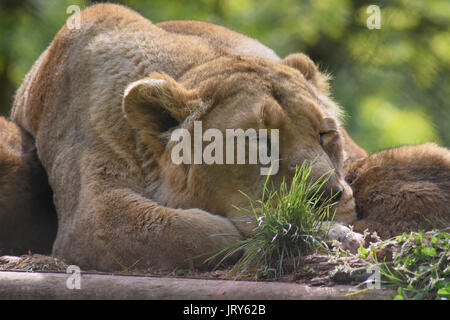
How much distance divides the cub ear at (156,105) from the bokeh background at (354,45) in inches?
332

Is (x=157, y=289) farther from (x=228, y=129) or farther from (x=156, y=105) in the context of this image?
(x=156, y=105)

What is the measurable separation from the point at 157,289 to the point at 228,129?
1734 millimetres

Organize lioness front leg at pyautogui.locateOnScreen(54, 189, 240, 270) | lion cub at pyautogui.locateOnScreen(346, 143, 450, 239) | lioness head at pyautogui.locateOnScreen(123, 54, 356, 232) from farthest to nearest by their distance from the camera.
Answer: lion cub at pyautogui.locateOnScreen(346, 143, 450, 239) < lioness head at pyautogui.locateOnScreen(123, 54, 356, 232) < lioness front leg at pyautogui.locateOnScreen(54, 189, 240, 270)

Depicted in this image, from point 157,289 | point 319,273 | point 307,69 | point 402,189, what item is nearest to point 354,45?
point 307,69

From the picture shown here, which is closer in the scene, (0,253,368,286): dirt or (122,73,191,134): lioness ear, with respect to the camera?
(0,253,368,286): dirt

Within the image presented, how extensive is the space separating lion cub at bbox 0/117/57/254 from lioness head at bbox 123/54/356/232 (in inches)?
56.7

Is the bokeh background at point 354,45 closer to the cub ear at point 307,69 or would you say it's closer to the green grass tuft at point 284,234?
the cub ear at point 307,69

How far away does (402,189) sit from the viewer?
496 centimetres

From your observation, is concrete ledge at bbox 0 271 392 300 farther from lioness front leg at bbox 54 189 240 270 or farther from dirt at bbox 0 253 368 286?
lioness front leg at bbox 54 189 240 270

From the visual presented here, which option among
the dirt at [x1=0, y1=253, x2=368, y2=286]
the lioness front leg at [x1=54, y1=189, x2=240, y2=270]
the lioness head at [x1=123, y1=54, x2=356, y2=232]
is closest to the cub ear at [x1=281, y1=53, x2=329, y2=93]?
the lioness head at [x1=123, y1=54, x2=356, y2=232]

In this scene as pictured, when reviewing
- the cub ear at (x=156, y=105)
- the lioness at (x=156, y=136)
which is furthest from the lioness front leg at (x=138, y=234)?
the cub ear at (x=156, y=105)

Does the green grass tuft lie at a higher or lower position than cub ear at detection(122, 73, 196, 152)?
lower

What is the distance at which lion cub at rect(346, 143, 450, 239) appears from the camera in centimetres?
479
